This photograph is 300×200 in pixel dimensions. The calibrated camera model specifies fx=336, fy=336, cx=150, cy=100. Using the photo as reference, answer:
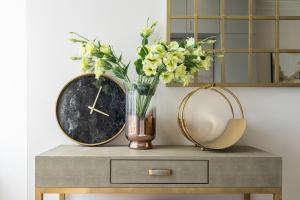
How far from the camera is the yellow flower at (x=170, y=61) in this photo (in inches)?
54.8

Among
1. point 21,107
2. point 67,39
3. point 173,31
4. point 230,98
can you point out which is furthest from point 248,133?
point 21,107

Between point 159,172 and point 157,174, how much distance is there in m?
0.01

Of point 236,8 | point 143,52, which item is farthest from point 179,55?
point 236,8

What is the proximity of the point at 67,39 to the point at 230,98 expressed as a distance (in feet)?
2.94

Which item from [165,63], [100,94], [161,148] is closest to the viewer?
[165,63]

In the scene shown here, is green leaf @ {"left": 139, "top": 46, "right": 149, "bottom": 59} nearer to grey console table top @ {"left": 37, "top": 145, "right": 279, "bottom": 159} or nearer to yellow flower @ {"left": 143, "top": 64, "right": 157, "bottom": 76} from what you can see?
yellow flower @ {"left": 143, "top": 64, "right": 157, "bottom": 76}

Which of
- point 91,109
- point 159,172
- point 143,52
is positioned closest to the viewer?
point 159,172

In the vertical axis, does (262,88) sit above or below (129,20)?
below

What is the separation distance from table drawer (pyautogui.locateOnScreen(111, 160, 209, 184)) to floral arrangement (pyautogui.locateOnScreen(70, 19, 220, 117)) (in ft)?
0.85

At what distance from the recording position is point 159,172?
4.48 feet

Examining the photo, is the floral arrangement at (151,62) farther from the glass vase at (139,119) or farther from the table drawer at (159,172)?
the table drawer at (159,172)

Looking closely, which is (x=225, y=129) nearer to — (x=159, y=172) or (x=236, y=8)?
(x=159, y=172)

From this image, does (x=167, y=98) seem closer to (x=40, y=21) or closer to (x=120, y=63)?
(x=120, y=63)

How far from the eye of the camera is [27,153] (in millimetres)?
1737
